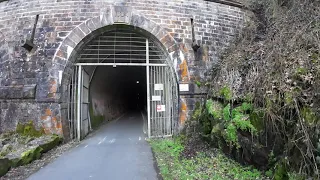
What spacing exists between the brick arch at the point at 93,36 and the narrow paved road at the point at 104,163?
1.38m

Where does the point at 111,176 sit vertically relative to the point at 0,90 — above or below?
below

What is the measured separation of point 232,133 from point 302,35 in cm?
227

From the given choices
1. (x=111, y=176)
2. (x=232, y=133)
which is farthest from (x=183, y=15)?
(x=111, y=176)

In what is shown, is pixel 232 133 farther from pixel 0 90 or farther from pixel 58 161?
pixel 0 90

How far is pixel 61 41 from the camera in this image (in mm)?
6375

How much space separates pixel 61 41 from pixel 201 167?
5.29 m

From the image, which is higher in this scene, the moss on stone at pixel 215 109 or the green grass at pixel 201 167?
the moss on stone at pixel 215 109

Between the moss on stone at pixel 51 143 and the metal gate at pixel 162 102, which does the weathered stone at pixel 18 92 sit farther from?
the metal gate at pixel 162 102

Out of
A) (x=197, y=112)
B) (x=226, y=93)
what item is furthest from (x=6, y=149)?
(x=226, y=93)

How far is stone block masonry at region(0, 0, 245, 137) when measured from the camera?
19.9 feet

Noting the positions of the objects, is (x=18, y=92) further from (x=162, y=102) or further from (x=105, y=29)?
(x=162, y=102)

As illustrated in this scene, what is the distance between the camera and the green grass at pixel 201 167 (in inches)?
141

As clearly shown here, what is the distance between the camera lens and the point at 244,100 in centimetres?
419

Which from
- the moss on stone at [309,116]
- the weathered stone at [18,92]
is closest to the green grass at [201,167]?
the moss on stone at [309,116]
